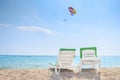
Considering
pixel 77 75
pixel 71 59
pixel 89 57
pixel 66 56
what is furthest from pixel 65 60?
pixel 89 57

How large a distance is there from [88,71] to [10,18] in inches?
305

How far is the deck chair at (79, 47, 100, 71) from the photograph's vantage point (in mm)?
7340

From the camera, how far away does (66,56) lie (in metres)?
7.31

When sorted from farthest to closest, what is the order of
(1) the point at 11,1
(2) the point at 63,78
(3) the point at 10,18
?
(3) the point at 10,18
(1) the point at 11,1
(2) the point at 63,78

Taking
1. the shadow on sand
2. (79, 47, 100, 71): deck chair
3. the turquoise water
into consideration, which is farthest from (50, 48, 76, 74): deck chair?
the turquoise water

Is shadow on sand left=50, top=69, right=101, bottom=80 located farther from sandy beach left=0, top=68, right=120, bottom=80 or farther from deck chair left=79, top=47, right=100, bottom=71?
deck chair left=79, top=47, right=100, bottom=71

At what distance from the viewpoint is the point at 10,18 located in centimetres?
1301

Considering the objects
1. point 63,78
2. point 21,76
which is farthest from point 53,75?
point 21,76

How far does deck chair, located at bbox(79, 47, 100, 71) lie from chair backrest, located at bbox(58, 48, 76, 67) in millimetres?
422

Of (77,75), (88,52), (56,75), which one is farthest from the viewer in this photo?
(88,52)

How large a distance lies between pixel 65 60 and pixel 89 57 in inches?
39.6

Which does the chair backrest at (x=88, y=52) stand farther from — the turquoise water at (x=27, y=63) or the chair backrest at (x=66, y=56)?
the turquoise water at (x=27, y=63)

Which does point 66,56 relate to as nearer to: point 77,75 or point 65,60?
point 65,60

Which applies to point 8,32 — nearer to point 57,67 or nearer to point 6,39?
point 6,39
